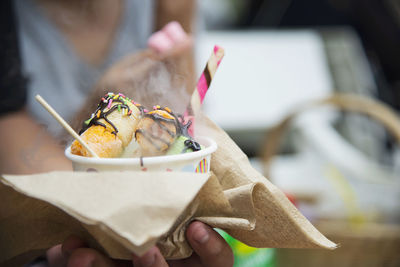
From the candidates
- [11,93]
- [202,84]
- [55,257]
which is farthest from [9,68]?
[202,84]

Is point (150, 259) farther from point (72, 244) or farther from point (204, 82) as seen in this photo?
point (204, 82)

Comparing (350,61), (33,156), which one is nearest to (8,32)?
(33,156)

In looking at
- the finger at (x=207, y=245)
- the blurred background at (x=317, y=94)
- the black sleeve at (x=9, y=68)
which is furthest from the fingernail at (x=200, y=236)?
the blurred background at (x=317, y=94)

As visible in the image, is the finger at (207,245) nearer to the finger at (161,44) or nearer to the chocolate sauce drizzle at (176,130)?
the chocolate sauce drizzle at (176,130)

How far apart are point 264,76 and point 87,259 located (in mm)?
2742

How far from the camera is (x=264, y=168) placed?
1.44 metres

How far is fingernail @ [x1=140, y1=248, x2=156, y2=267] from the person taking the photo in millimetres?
484

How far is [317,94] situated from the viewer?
2918mm

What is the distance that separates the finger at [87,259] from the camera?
20.2 inches

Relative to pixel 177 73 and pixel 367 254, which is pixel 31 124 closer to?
pixel 177 73

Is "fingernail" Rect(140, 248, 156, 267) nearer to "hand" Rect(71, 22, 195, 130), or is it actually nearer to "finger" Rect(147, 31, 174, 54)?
"hand" Rect(71, 22, 195, 130)

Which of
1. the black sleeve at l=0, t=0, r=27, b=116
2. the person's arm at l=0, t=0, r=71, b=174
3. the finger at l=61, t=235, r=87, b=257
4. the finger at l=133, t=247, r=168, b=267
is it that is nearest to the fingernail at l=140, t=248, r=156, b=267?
the finger at l=133, t=247, r=168, b=267

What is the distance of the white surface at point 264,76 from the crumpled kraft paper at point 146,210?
2217 mm

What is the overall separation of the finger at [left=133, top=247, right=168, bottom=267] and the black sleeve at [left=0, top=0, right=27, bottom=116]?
71 cm
